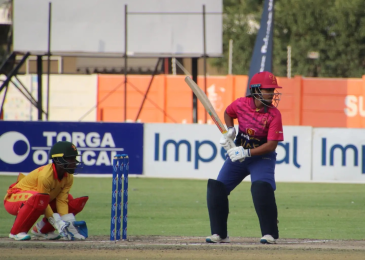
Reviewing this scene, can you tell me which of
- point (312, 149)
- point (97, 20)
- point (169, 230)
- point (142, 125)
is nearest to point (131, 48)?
point (97, 20)

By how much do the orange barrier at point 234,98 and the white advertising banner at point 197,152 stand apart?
12.8 metres

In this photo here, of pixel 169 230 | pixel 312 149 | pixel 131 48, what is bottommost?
pixel 169 230

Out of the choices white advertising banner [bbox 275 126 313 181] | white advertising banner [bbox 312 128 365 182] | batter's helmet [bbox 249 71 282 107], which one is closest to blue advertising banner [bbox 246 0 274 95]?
white advertising banner [bbox 275 126 313 181]

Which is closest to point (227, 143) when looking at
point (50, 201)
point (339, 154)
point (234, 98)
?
point (50, 201)

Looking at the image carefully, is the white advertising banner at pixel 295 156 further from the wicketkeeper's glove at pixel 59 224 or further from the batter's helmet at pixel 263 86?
the wicketkeeper's glove at pixel 59 224

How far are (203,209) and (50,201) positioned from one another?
3.87 m

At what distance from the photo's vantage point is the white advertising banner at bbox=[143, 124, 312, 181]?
14664mm

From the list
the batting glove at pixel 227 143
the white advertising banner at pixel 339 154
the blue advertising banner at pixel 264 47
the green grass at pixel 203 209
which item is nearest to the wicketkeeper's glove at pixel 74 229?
the green grass at pixel 203 209

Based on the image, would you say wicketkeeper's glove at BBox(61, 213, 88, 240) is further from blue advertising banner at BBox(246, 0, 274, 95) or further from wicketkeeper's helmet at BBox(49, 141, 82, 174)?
blue advertising banner at BBox(246, 0, 274, 95)

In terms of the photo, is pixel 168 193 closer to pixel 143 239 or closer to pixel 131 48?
pixel 143 239

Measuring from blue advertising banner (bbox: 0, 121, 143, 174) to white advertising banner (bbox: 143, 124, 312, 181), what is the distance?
1.35ft

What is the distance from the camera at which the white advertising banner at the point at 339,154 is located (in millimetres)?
14438

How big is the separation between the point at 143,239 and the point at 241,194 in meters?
5.52

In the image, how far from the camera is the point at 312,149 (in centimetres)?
1466
